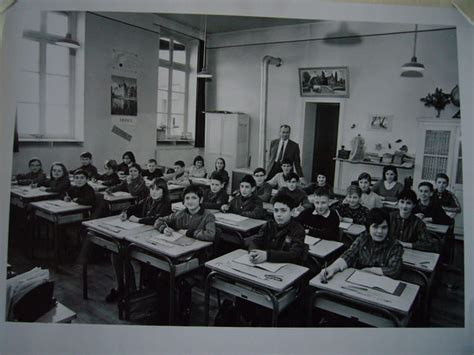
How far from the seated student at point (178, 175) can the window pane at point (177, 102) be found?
27cm

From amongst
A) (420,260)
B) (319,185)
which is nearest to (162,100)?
(319,185)

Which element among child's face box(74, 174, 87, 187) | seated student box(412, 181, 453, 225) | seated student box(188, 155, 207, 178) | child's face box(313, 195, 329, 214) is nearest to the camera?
seated student box(412, 181, 453, 225)

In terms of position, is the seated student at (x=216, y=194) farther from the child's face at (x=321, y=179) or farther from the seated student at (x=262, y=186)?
the child's face at (x=321, y=179)

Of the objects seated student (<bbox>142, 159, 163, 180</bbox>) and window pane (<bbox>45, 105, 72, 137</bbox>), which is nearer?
window pane (<bbox>45, 105, 72, 137</bbox>)

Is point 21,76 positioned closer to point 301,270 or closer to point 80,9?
point 80,9

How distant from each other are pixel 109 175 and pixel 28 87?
0.49 metres

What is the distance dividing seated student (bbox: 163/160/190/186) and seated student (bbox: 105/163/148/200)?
0.41ft

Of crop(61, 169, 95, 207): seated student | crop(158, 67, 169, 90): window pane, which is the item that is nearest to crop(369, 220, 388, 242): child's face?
crop(158, 67, 169, 90): window pane

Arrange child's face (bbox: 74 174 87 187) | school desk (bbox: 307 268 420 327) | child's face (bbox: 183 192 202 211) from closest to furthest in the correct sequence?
1. school desk (bbox: 307 268 420 327)
2. child's face (bbox: 74 174 87 187)
3. child's face (bbox: 183 192 202 211)

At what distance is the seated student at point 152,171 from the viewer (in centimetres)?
162

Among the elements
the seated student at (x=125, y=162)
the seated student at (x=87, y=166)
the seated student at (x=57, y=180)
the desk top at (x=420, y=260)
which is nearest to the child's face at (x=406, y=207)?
the desk top at (x=420, y=260)

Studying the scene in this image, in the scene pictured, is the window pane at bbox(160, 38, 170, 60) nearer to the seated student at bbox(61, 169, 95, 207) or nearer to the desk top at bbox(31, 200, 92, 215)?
the seated student at bbox(61, 169, 95, 207)

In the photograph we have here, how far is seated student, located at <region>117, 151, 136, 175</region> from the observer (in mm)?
1551

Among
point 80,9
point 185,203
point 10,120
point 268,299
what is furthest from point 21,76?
point 268,299
